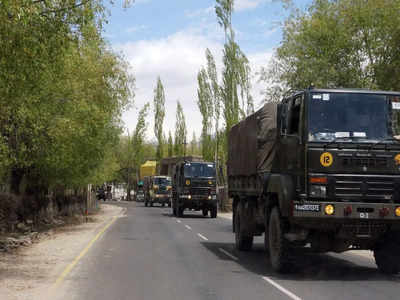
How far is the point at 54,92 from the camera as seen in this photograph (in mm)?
19906

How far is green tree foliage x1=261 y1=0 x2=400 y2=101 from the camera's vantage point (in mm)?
22188

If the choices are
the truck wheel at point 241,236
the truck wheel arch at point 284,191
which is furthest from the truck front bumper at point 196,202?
the truck wheel arch at point 284,191

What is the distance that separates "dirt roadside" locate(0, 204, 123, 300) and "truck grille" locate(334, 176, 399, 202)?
18.4 feet

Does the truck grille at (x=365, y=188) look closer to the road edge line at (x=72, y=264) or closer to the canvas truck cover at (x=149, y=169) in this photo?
the road edge line at (x=72, y=264)

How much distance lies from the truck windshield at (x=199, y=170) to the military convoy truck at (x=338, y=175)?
75.4ft

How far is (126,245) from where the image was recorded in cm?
1752

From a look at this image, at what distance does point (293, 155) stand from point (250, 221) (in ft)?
13.1

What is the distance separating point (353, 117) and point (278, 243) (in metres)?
2.91

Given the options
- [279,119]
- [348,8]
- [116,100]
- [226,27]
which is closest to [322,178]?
[279,119]

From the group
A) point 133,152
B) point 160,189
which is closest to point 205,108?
point 160,189

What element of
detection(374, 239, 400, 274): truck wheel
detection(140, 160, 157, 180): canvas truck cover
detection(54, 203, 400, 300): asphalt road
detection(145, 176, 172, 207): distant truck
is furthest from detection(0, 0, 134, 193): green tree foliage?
detection(140, 160, 157, 180): canvas truck cover

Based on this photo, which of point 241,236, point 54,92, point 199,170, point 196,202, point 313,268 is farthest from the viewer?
point 199,170

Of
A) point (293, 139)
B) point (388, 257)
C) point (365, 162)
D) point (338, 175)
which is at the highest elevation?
point (293, 139)

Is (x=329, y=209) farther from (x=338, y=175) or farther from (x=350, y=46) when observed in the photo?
(x=350, y=46)
